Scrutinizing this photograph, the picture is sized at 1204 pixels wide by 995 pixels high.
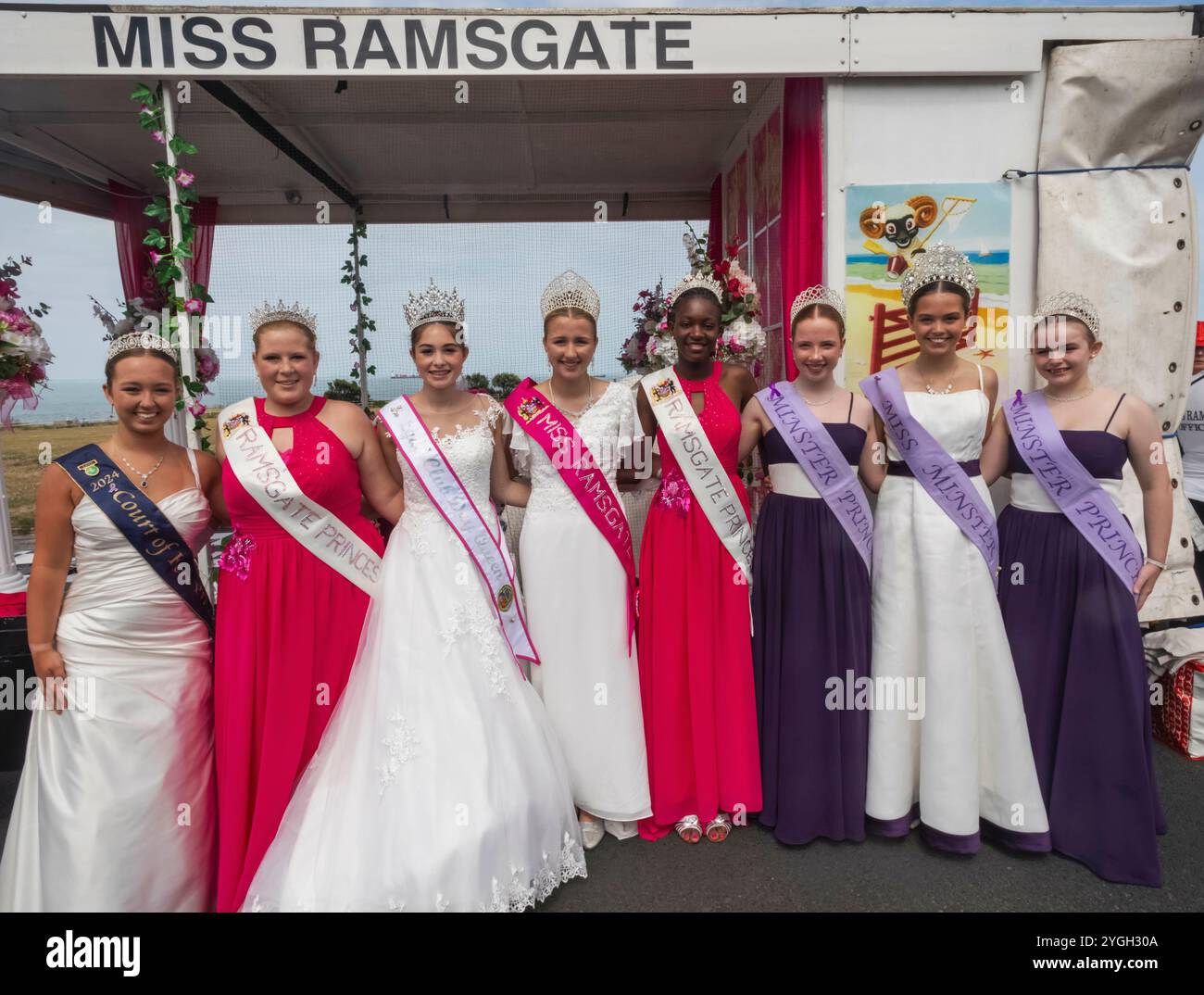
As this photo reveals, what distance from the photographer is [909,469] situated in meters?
2.38

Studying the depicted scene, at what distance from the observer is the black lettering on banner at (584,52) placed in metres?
2.81

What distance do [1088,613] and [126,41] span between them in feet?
13.1

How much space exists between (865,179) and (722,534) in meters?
1.79

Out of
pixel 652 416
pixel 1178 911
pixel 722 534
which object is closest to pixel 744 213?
pixel 652 416

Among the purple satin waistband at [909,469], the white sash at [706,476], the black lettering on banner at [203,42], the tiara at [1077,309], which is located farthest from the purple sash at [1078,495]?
the black lettering on banner at [203,42]

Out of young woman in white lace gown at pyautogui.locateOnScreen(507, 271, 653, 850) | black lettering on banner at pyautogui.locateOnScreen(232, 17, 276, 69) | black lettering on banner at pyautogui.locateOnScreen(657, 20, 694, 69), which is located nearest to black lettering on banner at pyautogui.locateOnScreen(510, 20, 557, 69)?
black lettering on banner at pyautogui.locateOnScreen(657, 20, 694, 69)

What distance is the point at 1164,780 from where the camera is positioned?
287cm

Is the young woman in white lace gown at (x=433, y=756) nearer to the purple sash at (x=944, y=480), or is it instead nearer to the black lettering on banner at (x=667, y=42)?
the purple sash at (x=944, y=480)

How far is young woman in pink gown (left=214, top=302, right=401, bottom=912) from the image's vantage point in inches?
83.4

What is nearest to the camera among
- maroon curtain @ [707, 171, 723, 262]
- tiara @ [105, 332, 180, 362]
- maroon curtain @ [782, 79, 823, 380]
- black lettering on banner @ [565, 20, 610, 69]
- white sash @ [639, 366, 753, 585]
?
tiara @ [105, 332, 180, 362]

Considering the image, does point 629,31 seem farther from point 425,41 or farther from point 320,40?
point 320,40

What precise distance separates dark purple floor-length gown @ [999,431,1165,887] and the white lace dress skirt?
4.46 ft

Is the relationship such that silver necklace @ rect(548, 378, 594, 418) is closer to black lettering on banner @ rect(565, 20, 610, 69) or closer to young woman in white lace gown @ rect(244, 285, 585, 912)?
young woman in white lace gown @ rect(244, 285, 585, 912)
